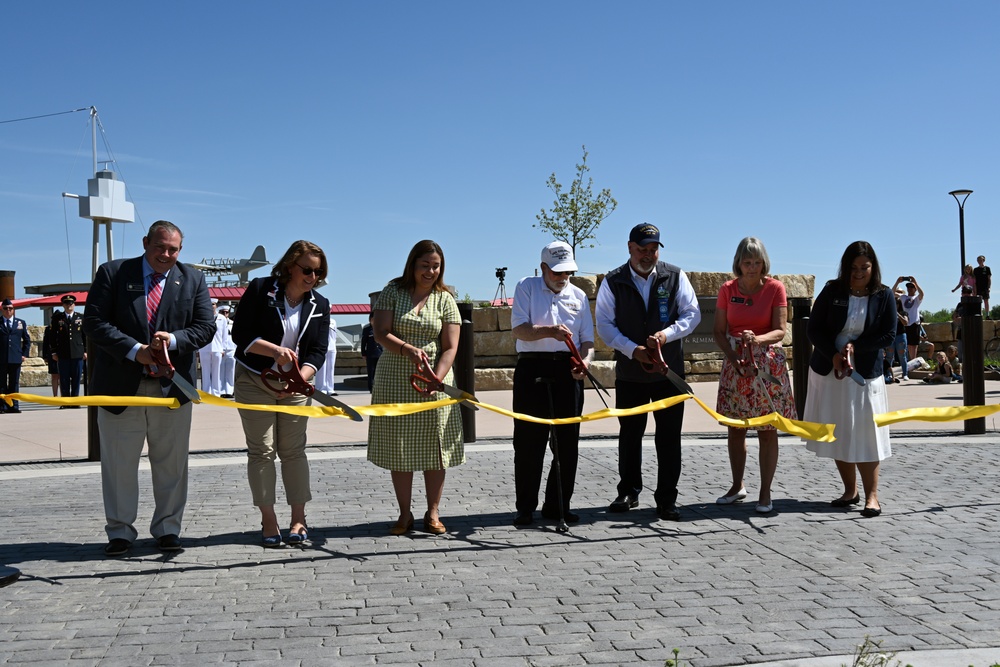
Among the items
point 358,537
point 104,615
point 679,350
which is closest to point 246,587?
point 104,615

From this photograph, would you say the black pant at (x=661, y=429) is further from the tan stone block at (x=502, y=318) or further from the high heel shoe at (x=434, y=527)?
the tan stone block at (x=502, y=318)

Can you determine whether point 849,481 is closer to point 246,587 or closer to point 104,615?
point 246,587

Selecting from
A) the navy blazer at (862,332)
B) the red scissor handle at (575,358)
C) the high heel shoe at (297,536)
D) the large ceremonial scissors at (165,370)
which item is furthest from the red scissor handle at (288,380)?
the navy blazer at (862,332)

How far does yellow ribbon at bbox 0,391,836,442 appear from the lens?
540 cm

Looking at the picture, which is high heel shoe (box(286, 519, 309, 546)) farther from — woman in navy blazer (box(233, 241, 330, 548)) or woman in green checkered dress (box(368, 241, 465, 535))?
woman in green checkered dress (box(368, 241, 465, 535))

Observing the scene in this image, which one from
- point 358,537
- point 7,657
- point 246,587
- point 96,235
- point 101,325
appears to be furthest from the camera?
point 96,235

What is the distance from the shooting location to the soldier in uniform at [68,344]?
1670cm

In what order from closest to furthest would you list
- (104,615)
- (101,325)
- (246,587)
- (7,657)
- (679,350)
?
(7,657) < (104,615) < (246,587) < (101,325) < (679,350)

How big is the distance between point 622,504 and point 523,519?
757 mm

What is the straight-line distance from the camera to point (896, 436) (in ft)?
34.6

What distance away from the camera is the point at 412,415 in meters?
5.95

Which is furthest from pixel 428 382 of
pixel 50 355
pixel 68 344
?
pixel 50 355

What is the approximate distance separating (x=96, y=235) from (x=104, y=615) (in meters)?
50.8

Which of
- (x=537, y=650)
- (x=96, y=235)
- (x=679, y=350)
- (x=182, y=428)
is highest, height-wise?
(x=96, y=235)
